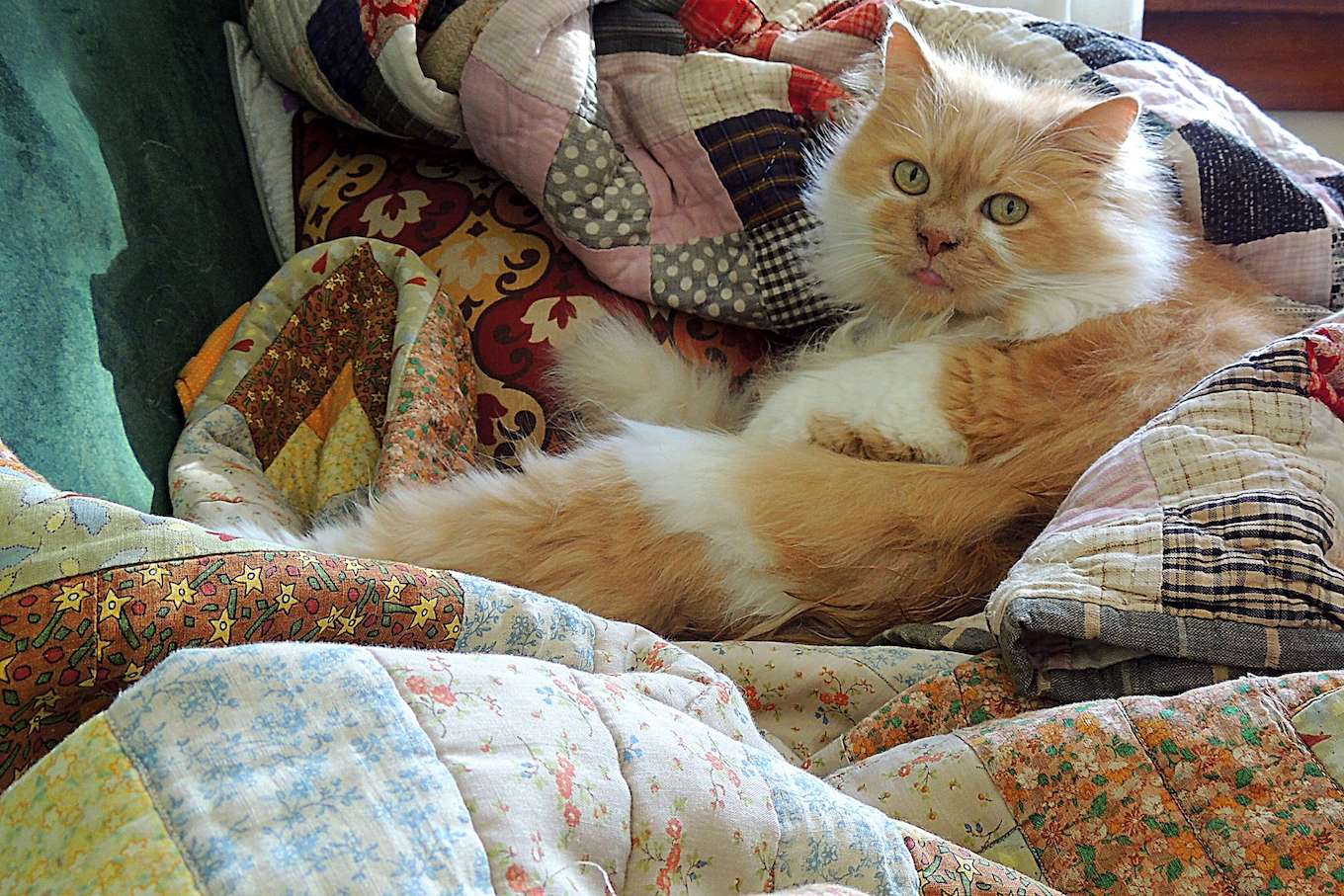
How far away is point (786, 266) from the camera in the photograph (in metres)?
1.41

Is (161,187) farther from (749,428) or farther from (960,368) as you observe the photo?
(960,368)

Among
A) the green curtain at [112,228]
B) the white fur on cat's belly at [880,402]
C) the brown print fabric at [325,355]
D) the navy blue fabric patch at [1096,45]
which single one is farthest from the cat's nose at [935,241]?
the green curtain at [112,228]

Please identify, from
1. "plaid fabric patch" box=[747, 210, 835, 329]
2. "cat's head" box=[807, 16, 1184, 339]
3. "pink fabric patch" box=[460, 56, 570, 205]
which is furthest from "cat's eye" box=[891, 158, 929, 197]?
"pink fabric patch" box=[460, 56, 570, 205]

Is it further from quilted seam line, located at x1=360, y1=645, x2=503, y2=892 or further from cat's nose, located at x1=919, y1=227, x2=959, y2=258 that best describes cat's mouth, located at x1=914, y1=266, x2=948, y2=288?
quilted seam line, located at x1=360, y1=645, x2=503, y2=892

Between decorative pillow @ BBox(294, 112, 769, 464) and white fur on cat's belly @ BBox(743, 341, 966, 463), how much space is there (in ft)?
0.75

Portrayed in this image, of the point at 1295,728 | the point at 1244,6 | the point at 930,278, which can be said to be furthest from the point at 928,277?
the point at 1244,6

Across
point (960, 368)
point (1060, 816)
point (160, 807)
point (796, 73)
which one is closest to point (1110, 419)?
point (960, 368)

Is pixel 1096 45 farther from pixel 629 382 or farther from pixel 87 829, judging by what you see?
pixel 87 829

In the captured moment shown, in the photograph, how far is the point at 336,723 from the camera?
499 mm

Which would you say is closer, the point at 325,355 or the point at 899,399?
the point at 899,399

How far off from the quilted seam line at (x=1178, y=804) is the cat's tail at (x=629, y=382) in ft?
2.31

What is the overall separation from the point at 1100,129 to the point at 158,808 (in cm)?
113

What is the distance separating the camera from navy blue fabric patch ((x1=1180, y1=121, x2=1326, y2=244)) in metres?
1.29

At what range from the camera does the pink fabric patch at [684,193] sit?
1408mm
